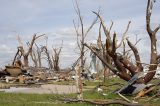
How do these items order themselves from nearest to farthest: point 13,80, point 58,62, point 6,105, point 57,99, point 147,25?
point 6,105, point 57,99, point 147,25, point 13,80, point 58,62

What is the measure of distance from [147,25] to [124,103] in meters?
7.59

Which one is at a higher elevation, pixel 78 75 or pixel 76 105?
pixel 78 75

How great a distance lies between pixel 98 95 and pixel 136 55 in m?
3.32

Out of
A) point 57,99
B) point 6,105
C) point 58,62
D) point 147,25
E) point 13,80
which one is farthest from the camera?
point 58,62

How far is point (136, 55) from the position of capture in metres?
20.9

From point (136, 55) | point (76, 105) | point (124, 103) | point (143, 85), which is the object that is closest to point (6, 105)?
point (76, 105)

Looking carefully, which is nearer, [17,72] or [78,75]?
[78,75]

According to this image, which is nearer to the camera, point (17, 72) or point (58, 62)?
point (17, 72)

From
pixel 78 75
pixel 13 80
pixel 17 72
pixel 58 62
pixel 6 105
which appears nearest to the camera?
pixel 6 105

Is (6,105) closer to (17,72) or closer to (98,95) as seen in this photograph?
(98,95)

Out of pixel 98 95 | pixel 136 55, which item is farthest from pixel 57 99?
pixel 136 55

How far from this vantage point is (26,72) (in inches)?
1554

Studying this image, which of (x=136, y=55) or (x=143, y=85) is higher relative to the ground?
(x=136, y=55)

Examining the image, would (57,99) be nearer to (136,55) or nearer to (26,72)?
(136,55)
